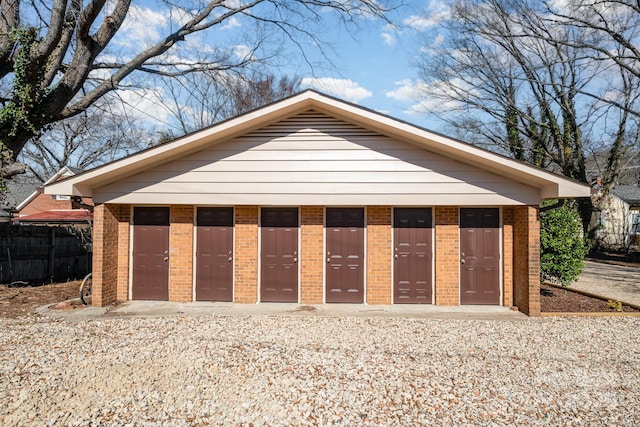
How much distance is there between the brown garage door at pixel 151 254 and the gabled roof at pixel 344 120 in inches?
46.5

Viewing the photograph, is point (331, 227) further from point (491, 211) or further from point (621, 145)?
point (621, 145)

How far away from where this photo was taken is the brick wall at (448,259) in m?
9.31

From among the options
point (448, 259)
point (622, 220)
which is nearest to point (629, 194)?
point (622, 220)

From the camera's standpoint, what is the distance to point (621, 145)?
22.4m

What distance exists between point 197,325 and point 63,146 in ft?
107

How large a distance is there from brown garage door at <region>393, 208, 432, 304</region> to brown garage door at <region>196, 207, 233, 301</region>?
375 centimetres

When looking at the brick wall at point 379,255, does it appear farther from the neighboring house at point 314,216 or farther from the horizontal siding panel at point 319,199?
the horizontal siding panel at point 319,199

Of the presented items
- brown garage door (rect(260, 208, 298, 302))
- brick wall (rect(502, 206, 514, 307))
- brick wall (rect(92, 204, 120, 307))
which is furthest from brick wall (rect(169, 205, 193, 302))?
brick wall (rect(502, 206, 514, 307))

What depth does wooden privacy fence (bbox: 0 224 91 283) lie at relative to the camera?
11.9 metres

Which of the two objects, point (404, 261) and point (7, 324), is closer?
point (7, 324)

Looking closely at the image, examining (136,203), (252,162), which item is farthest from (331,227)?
(136,203)

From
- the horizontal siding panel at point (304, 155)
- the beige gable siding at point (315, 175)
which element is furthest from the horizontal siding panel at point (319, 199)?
the horizontal siding panel at point (304, 155)

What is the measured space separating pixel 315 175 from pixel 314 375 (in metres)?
4.70

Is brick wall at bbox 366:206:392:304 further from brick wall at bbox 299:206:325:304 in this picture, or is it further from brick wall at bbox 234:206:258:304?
brick wall at bbox 234:206:258:304
